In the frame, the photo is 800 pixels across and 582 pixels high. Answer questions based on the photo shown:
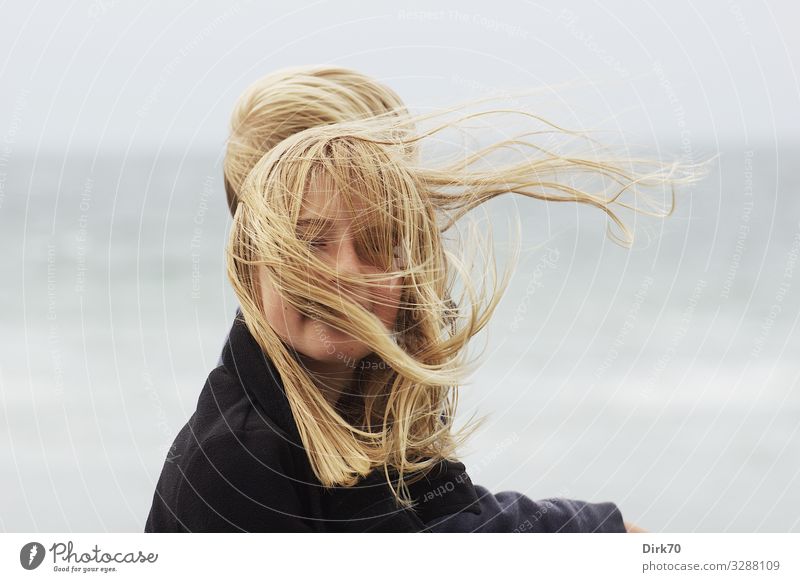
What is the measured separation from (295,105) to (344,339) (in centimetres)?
33

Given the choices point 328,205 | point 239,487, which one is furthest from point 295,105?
point 239,487

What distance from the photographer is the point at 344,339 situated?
0.83 meters

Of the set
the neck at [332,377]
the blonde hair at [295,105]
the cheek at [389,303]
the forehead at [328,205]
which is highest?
the blonde hair at [295,105]

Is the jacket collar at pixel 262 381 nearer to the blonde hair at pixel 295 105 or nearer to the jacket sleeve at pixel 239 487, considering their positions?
the jacket sleeve at pixel 239 487

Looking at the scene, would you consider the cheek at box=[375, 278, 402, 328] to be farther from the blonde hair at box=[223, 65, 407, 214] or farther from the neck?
the blonde hair at box=[223, 65, 407, 214]

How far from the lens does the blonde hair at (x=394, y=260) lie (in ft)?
2.60

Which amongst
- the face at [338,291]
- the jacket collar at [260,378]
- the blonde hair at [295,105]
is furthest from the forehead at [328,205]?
the blonde hair at [295,105]

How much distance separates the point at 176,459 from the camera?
84cm

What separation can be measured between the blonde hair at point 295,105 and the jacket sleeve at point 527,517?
1.39 ft

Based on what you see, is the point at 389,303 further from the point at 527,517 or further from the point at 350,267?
the point at 527,517

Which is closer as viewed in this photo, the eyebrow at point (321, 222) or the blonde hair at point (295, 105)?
the eyebrow at point (321, 222)

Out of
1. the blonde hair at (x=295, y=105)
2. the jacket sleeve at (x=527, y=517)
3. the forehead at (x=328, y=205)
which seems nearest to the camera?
the forehead at (x=328, y=205)

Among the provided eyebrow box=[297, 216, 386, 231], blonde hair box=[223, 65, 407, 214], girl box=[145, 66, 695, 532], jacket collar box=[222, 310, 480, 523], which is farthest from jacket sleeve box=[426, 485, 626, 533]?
blonde hair box=[223, 65, 407, 214]
